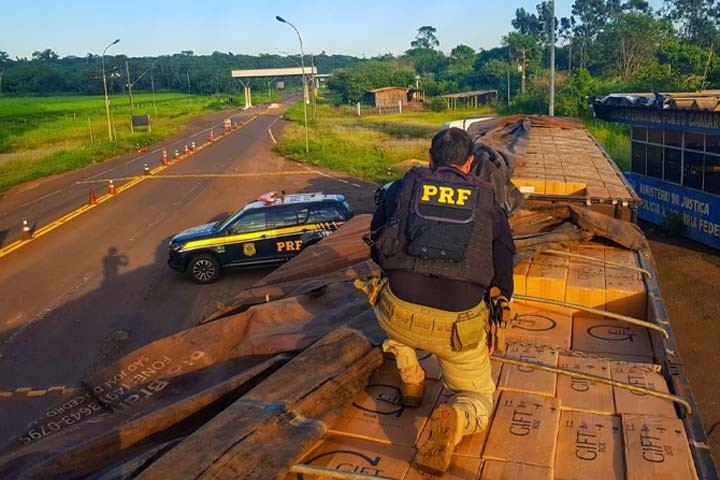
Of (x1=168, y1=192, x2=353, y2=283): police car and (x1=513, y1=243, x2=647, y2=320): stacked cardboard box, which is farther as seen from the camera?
(x1=168, y1=192, x2=353, y2=283): police car

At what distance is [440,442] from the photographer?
3.13 meters

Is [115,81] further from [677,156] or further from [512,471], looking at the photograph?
[512,471]

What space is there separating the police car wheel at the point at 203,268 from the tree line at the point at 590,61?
94.1 feet

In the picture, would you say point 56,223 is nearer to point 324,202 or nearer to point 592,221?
point 324,202

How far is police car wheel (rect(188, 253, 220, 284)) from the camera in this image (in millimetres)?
14672

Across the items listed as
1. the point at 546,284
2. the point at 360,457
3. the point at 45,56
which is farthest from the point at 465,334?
the point at 45,56

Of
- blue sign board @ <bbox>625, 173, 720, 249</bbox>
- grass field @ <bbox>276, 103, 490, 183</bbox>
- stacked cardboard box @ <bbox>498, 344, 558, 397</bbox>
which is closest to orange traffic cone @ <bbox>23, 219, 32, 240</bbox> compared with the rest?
grass field @ <bbox>276, 103, 490, 183</bbox>

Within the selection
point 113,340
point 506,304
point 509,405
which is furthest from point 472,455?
point 113,340

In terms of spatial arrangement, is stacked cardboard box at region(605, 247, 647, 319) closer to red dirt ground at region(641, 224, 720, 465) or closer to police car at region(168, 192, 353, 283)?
red dirt ground at region(641, 224, 720, 465)

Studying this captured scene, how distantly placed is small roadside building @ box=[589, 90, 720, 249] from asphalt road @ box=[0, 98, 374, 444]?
27.0 feet

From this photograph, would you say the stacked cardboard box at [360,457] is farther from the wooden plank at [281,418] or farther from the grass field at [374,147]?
the grass field at [374,147]

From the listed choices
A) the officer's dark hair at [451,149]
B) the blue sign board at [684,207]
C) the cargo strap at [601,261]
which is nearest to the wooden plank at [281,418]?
the officer's dark hair at [451,149]

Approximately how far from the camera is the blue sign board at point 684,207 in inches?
559

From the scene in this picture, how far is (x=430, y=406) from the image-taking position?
3.88m
